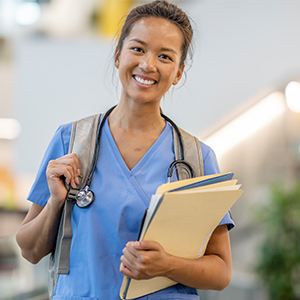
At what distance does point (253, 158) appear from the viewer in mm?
4348

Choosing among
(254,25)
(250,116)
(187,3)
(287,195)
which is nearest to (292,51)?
(254,25)

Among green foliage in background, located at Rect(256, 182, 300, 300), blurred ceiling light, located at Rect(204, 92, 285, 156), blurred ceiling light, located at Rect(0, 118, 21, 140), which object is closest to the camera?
green foliage in background, located at Rect(256, 182, 300, 300)

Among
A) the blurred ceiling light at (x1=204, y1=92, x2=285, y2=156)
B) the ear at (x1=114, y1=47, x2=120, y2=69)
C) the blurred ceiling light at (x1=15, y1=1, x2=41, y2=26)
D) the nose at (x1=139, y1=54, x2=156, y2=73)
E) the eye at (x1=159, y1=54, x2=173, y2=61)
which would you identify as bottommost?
the nose at (x1=139, y1=54, x2=156, y2=73)

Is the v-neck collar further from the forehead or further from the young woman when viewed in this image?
the forehead

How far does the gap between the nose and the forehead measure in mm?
34

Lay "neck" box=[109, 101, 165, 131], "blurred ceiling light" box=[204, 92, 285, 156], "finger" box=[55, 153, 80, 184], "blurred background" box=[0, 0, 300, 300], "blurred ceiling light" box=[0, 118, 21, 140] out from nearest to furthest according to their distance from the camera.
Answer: "finger" box=[55, 153, 80, 184] → "neck" box=[109, 101, 165, 131] → "blurred background" box=[0, 0, 300, 300] → "blurred ceiling light" box=[204, 92, 285, 156] → "blurred ceiling light" box=[0, 118, 21, 140]

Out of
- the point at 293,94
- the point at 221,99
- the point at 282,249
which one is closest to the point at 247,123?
the point at 293,94

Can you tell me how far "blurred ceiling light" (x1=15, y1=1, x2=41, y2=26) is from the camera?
212 inches

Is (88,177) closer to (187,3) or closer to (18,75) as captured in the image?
(18,75)

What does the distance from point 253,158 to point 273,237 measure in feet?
3.44

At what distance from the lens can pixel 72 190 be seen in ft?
2.95

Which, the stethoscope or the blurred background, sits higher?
the blurred background

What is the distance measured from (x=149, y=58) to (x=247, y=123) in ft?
11.0

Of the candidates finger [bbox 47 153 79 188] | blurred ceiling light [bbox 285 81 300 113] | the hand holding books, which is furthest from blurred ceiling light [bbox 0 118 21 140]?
the hand holding books
